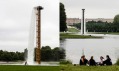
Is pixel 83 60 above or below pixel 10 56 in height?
below

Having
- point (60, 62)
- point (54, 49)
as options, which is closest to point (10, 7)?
point (54, 49)

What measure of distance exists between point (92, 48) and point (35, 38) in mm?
8903

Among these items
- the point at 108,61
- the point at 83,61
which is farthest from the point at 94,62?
the point at 108,61

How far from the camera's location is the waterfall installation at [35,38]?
26.0 metres

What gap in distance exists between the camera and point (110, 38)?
Answer: 1886cm

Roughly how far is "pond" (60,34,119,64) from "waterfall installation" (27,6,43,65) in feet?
21.3

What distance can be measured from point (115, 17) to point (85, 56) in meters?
2.22

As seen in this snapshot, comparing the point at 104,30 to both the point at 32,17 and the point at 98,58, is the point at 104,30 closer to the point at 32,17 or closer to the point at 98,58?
the point at 98,58

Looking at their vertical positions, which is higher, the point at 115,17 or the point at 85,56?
the point at 115,17

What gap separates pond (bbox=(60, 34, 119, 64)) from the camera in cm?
1855

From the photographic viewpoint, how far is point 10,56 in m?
25.3

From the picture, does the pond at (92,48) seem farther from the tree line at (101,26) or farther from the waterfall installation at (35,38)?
the waterfall installation at (35,38)

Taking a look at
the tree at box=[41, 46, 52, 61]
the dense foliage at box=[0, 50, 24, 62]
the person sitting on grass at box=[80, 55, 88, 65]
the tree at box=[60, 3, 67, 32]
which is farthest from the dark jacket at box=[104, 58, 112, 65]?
the dense foliage at box=[0, 50, 24, 62]

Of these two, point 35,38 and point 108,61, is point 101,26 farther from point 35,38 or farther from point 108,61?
→ point 35,38
